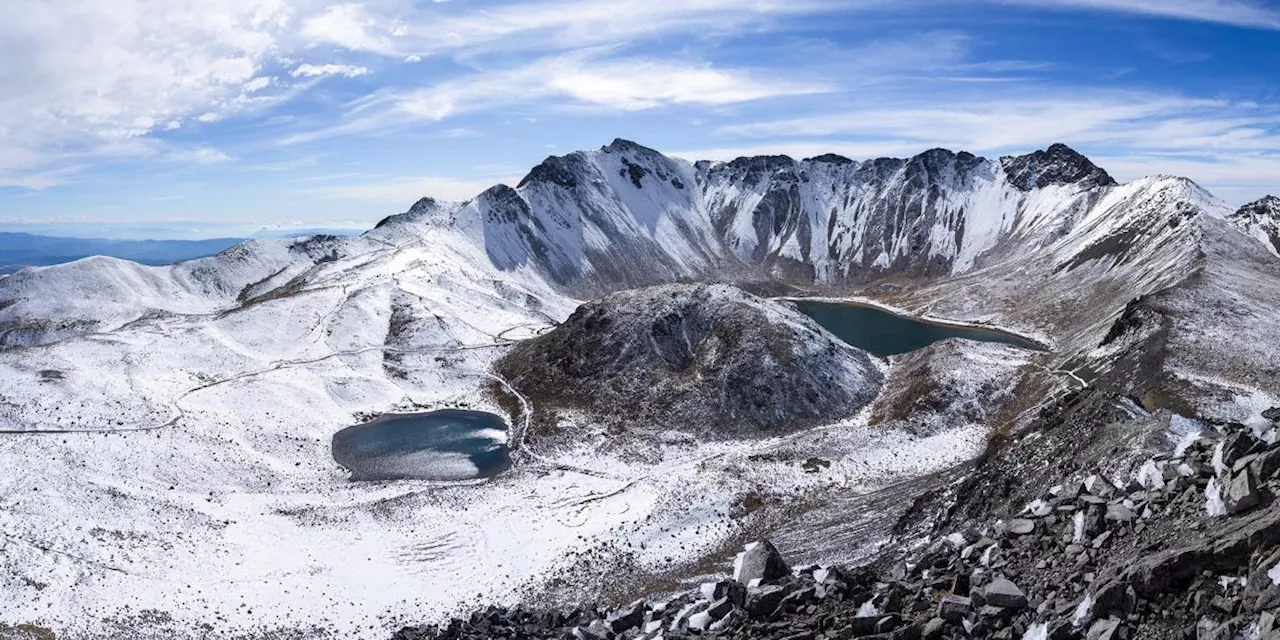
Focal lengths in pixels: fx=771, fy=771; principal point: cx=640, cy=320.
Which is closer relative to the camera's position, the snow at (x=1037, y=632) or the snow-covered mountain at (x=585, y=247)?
the snow at (x=1037, y=632)

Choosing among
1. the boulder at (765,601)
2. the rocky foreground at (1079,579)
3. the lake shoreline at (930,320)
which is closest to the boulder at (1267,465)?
the rocky foreground at (1079,579)

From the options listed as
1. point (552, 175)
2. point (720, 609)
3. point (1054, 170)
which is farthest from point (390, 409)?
point (1054, 170)

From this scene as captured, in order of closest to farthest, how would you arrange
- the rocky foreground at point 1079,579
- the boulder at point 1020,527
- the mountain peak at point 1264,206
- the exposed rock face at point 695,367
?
1. the rocky foreground at point 1079,579
2. the boulder at point 1020,527
3. the exposed rock face at point 695,367
4. the mountain peak at point 1264,206

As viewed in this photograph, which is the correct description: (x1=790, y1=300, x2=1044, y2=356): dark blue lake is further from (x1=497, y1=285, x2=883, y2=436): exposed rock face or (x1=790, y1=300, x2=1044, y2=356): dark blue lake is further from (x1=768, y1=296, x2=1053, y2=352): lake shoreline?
(x1=497, y1=285, x2=883, y2=436): exposed rock face

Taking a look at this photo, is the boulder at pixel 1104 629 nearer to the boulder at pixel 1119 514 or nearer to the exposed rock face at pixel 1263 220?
the boulder at pixel 1119 514

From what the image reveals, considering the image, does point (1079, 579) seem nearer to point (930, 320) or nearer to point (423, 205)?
point (930, 320)

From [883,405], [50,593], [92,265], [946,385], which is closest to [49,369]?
[50,593]
